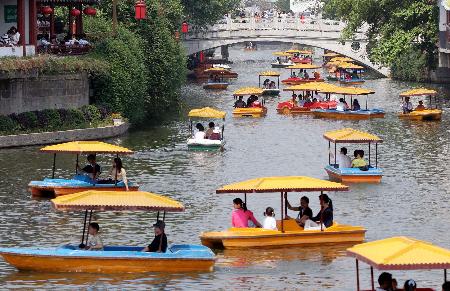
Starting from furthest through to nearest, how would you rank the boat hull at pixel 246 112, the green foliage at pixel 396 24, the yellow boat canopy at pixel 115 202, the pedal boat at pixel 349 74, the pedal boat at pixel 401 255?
the pedal boat at pixel 349 74 → the green foliage at pixel 396 24 → the boat hull at pixel 246 112 → the yellow boat canopy at pixel 115 202 → the pedal boat at pixel 401 255

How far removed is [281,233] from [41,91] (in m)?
23.9

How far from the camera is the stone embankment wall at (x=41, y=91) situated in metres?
53.8

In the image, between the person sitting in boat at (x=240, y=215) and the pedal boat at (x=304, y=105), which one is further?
the pedal boat at (x=304, y=105)

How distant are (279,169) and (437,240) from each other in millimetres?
14823

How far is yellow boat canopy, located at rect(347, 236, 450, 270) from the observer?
81.3ft

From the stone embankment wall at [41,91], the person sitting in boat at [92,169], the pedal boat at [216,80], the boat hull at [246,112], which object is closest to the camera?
the person sitting in boat at [92,169]

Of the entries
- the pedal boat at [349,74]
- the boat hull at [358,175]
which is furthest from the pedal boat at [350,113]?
the pedal boat at [349,74]

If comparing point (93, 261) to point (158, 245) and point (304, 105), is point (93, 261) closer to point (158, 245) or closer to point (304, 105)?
point (158, 245)

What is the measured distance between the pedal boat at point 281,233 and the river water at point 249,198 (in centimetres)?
22

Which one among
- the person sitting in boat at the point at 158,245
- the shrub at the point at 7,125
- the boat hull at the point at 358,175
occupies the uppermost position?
the shrub at the point at 7,125

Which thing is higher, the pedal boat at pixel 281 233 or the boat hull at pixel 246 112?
the boat hull at pixel 246 112

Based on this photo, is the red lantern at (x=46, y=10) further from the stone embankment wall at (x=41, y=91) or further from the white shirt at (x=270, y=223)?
the white shirt at (x=270, y=223)

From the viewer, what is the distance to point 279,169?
49969 mm

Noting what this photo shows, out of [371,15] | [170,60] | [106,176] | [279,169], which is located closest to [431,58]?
[371,15]
